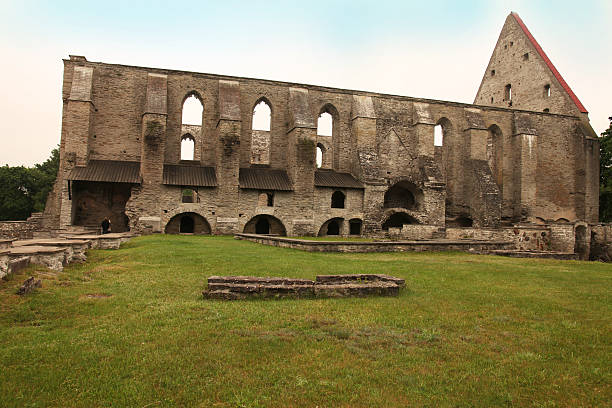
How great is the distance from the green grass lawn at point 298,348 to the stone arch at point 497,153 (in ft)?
94.6

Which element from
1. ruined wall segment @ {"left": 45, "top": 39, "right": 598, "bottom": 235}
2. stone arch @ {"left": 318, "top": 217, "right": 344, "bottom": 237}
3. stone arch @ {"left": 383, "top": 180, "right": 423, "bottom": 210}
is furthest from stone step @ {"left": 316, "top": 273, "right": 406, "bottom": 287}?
stone arch @ {"left": 383, "top": 180, "right": 423, "bottom": 210}

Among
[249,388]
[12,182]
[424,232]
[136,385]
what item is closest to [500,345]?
[249,388]

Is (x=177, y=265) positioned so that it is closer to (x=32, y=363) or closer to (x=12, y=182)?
(x=32, y=363)

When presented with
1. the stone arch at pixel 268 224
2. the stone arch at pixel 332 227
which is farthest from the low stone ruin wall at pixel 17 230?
the stone arch at pixel 332 227

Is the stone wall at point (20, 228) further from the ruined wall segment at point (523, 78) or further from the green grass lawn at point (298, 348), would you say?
the ruined wall segment at point (523, 78)

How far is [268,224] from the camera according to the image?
27.9 meters

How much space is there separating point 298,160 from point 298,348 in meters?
22.4

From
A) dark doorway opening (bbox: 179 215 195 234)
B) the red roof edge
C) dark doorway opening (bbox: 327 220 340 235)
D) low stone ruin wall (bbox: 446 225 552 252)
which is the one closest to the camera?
low stone ruin wall (bbox: 446 225 552 252)

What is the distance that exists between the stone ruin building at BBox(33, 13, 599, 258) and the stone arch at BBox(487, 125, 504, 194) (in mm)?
103

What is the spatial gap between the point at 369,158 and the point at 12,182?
115ft

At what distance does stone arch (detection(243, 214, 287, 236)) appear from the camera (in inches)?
1055

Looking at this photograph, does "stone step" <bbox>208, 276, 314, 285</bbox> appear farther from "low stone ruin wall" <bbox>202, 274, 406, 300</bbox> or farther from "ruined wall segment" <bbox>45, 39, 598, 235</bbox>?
"ruined wall segment" <bbox>45, 39, 598, 235</bbox>

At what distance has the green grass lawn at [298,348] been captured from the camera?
3.48 metres

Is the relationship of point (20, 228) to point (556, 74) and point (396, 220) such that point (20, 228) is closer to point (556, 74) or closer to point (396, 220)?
point (396, 220)
